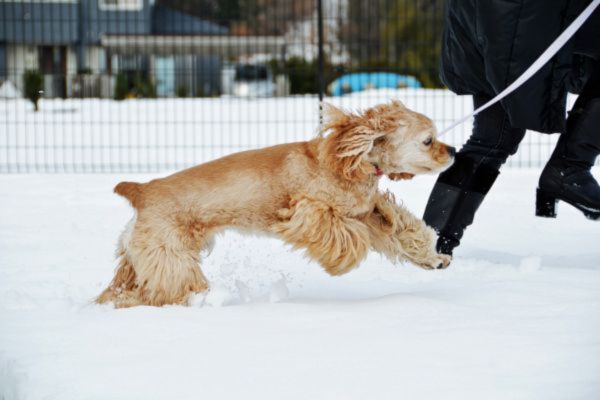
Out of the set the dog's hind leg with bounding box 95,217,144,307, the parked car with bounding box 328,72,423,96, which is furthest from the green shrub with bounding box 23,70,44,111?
the dog's hind leg with bounding box 95,217,144,307

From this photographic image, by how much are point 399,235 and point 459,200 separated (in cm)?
57

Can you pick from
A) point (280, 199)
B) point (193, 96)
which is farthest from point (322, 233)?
point (193, 96)

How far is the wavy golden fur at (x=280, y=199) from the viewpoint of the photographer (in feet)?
11.2

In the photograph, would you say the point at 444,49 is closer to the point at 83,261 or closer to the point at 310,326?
the point at 310,326

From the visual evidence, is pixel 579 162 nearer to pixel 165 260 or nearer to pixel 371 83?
pixel 165 260

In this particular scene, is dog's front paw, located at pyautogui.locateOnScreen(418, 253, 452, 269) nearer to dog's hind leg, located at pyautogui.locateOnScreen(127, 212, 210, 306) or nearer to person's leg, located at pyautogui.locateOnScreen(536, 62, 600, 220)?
person's leg, located at pyautogui.locateOnScreen(536, 62, 600, 220)

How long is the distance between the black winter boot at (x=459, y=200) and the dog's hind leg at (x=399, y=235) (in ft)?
1.24

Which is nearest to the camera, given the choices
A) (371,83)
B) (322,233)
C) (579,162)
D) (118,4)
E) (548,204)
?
(322,233)

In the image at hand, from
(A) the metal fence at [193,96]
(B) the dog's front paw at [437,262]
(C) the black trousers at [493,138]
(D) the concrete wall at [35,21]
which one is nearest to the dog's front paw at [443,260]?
(B) the dog's front paw at [437,262]

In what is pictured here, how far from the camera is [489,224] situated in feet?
17.7

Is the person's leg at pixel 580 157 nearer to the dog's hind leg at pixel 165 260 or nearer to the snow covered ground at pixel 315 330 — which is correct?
the snow covered ground at pixel 315 330

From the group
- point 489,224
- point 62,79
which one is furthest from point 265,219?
point 62,79

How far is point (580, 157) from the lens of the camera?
152 inches

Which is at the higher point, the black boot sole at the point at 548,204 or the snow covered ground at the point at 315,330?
the black boot sole at the point at 548,204
